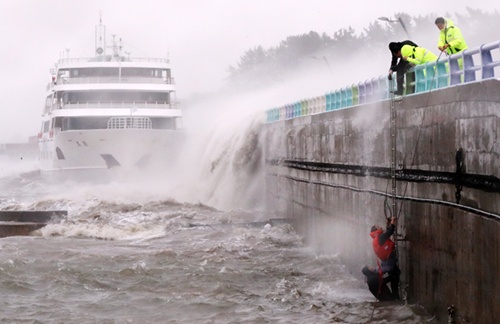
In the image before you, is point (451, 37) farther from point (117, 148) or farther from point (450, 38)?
point (117, 148)

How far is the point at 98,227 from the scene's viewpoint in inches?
987

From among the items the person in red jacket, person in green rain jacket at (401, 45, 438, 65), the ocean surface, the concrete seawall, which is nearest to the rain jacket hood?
person in green rain jacket at (401, 45, 438, 65)

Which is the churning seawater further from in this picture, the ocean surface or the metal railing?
the metal railing

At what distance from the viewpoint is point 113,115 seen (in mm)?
42938

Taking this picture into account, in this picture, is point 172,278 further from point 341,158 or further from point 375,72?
point 375,72

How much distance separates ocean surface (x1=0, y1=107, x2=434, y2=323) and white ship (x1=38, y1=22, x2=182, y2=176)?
9.46m

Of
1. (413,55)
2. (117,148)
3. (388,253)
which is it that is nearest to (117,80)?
(117,148)

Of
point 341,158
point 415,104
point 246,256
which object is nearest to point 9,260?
point 246,256

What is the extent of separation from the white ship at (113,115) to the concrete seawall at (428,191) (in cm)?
2331

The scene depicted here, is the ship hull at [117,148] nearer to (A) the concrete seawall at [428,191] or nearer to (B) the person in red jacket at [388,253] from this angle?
(A) the concrete seawall at [428,191]

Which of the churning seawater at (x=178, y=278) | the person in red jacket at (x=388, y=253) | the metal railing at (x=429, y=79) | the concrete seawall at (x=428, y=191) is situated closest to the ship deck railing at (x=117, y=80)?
the churning seawater at (x=178, y=278)

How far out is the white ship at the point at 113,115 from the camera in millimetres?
42469

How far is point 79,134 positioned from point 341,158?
26.0 m

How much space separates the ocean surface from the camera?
13.4m
